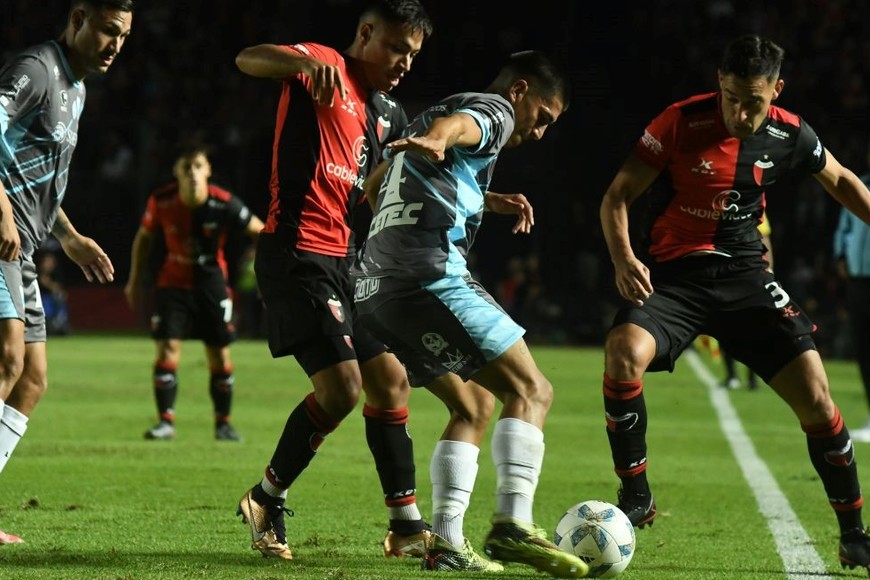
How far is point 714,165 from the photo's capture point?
6.19 m

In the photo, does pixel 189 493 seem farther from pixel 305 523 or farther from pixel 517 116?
pixel 517 116

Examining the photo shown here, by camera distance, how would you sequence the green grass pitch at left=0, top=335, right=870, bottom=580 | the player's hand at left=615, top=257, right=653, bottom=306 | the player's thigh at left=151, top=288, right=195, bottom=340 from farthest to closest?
the player's thigh at left=151, top=288, right=195, bottom=340, the player's hand at left=615, top=257, right=653, bottom=306, the green grass pitch at left=0, top=335, right=870, bottom=580

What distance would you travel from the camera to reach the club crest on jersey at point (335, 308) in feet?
19.0

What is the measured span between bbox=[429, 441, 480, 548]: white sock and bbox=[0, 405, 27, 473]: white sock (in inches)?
65.9

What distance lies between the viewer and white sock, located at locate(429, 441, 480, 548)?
5.33m

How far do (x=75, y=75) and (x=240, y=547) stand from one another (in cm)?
212

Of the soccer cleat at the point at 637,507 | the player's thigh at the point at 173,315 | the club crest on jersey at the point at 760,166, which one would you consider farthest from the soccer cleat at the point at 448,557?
the player's thigh at the point at 173,315

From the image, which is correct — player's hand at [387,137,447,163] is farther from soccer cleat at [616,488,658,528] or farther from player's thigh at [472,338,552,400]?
soccer cleat at [616,488,658,528]

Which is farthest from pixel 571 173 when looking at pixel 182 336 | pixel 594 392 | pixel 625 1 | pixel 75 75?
pixel 75 75

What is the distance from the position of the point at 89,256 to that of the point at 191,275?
5.48 metres

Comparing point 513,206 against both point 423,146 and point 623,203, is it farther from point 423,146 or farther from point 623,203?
point 423,146

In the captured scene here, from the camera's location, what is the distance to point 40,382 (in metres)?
5.70

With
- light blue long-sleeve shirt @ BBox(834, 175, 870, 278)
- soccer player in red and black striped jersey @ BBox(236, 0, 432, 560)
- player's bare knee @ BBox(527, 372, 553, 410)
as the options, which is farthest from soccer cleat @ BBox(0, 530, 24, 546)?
light blue long-sleeve shirt @ BBox(834, 175, 870, 278)

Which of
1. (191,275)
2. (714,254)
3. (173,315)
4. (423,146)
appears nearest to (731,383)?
(191,275)
